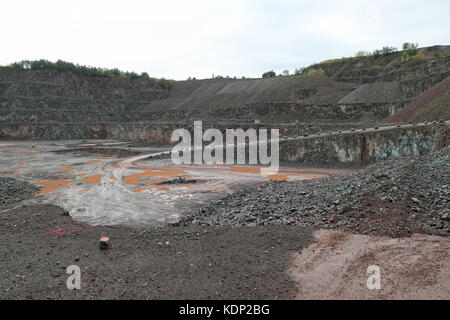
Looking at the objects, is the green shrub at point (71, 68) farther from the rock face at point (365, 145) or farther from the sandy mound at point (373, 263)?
the sandy mound at point (373, 263)

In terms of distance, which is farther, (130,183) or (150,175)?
(150,175)

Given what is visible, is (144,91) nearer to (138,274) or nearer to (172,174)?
(172,174)

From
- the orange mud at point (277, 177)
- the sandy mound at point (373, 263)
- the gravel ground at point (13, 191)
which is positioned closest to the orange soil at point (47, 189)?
the gravel ground at point (13, 191)

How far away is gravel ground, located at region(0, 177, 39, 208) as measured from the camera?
1426 cm

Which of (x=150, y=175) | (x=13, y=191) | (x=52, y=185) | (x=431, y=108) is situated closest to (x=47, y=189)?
(x=52, y=185)

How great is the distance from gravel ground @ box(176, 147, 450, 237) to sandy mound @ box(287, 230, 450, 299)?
1.94ft

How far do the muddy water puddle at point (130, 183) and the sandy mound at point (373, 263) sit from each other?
6.82 meters

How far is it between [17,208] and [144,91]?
198ft

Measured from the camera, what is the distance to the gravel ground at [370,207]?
7320 millimetres

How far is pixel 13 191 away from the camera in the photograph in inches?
620

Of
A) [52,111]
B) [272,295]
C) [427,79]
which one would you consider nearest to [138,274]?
[272,295]

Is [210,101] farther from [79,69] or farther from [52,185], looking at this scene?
[52,185]

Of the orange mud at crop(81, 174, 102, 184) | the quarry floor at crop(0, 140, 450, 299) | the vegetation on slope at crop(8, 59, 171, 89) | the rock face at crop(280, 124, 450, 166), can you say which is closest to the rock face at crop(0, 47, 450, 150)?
the vegetation on slope at crop(8, 59, 171, 89)

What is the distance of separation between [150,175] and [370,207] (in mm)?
16717
